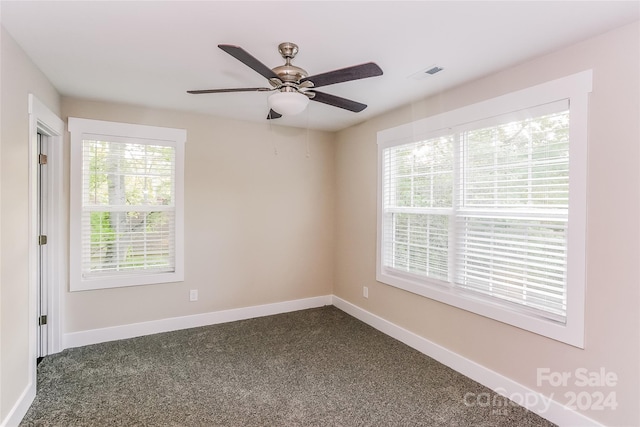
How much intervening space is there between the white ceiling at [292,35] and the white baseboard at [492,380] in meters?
2.35

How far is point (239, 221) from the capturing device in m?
4.05

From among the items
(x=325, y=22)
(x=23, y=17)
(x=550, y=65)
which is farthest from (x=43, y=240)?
(x=550, y=65)

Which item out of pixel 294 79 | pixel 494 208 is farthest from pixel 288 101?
pixel 494 208

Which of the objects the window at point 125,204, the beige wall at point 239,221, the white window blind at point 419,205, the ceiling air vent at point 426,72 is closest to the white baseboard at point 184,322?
the beige wall at point 239,221

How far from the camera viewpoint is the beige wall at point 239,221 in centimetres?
348

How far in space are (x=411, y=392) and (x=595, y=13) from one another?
267cm

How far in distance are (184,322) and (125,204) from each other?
1.47 meters

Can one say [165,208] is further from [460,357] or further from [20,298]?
[460,357]

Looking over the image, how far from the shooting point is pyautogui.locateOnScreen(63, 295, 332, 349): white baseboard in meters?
3.31

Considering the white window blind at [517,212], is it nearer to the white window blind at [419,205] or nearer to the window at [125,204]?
the white window blind at [419,205]

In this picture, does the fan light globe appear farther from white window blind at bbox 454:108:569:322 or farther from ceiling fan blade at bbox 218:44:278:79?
white window blind at bbox 454:108:569:322

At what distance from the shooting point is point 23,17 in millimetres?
1847

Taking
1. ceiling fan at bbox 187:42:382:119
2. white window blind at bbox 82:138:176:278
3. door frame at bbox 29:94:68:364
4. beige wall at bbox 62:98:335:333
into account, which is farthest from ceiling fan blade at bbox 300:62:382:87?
door frame at bbox 29:94:68:364

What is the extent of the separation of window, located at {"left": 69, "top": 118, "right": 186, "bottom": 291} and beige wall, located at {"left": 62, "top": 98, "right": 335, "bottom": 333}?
0.11m
